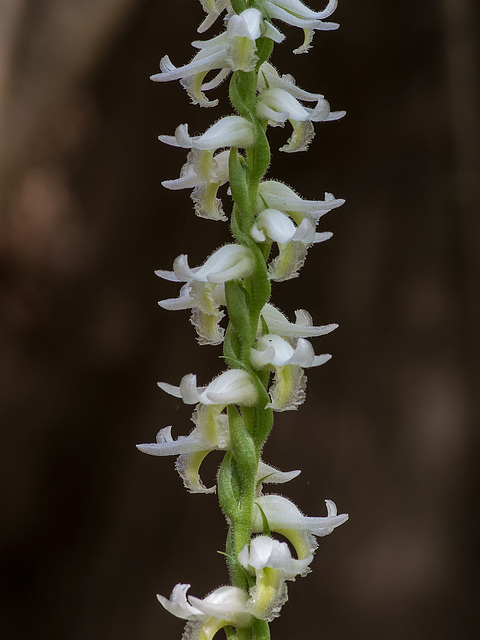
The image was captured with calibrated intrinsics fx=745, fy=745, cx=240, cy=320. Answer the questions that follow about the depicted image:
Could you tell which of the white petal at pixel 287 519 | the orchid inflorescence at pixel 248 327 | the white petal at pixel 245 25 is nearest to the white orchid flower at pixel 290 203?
the orchid inflorescence at pixel 248 327

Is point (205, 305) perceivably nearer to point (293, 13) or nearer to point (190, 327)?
point (293, 13)

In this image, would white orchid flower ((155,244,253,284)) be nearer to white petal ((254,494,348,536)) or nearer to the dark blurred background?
white petal ((254,494,348,536))

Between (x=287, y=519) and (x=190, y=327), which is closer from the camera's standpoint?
(x=287, y=519)

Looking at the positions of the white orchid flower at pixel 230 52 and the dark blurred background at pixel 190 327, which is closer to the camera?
the white orchid flower at pixel 230 52

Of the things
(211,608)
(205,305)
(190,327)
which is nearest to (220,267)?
(205,305)

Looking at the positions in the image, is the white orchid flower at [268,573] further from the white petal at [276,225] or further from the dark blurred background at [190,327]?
the dark blurred background at [190,327]
